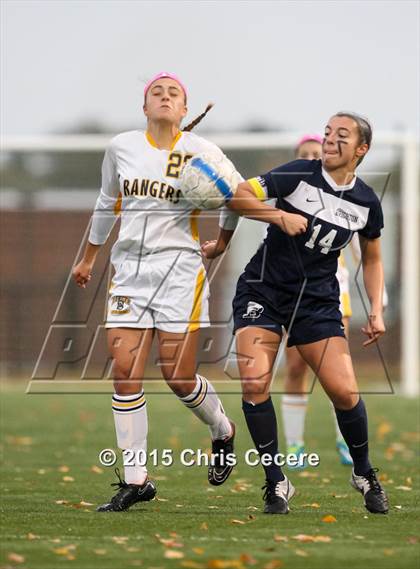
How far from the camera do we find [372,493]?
680 centimetres

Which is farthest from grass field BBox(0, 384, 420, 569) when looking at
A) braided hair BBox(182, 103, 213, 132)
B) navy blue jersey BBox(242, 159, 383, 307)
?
braided hair BBox(182, 103, 213, 132)

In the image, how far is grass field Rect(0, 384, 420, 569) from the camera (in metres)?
5.36

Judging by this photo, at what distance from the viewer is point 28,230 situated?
60.4 ft

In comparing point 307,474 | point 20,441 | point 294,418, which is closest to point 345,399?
point 307,474

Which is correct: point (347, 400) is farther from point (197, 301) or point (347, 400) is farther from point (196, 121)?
point (196, 121)

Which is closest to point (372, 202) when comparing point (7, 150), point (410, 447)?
point (410, 447)

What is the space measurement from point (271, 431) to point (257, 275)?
0.81 m

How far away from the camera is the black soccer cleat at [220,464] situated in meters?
7.37

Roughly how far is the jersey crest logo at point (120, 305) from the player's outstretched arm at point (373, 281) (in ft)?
4.14

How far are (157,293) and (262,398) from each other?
0.77 meters

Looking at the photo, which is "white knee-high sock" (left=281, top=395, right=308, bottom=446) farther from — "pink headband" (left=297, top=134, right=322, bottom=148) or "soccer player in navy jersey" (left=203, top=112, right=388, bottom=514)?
"soccer player in navy jersey" (left=203, top=112, right=388, bottom=514)

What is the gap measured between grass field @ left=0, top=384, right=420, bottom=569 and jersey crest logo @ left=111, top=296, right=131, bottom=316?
40.7 inches

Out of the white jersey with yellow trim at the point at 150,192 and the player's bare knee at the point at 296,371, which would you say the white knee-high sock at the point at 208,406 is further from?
the player's bare knee at the point at 296,371

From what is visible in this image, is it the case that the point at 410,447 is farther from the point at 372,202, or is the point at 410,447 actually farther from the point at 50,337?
the point at 50,337
